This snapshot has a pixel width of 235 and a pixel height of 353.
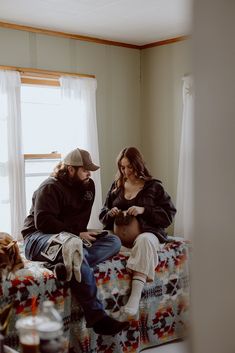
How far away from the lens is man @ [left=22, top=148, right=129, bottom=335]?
99.1 inches

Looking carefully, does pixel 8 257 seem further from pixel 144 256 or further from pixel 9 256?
pixel 144 256

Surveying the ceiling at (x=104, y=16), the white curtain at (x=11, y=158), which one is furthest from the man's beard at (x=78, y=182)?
the ceiling at (x=104, y=16)

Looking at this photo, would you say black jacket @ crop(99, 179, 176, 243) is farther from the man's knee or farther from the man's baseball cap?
the man's baseball cap

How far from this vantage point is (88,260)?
271cm

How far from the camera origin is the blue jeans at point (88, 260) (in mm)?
2508

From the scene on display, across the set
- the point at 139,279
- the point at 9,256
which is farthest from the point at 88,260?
the point at 9,256

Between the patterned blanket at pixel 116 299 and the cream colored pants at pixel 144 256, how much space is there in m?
0.07

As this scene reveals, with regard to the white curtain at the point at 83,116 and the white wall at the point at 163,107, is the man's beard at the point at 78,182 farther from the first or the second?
the white wall at the point at 163,107

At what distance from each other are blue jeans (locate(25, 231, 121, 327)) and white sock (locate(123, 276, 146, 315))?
221 mm

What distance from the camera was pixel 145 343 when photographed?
2.89 metres

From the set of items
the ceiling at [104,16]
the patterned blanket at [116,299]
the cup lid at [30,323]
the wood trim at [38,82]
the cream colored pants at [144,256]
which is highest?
the ceiling at [104,16]

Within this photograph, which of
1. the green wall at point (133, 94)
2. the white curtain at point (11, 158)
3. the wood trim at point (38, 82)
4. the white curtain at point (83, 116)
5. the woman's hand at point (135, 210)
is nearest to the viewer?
the woman's hand at point (135, 210)

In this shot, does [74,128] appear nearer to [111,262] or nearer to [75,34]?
[75,34]

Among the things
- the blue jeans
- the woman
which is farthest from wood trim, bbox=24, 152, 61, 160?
the blue jeans
